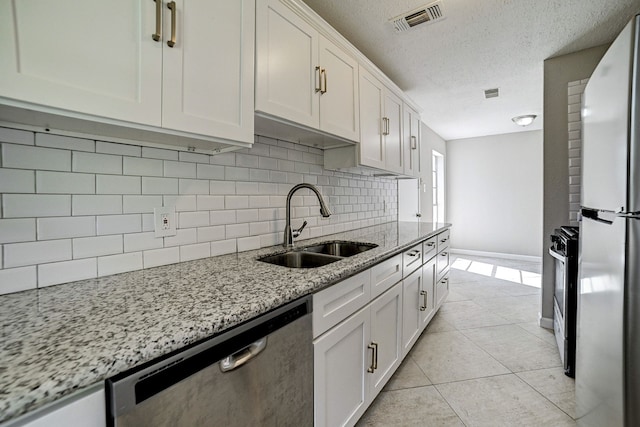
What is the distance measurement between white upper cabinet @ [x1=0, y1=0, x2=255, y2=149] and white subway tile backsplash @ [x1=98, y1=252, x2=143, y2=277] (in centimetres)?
54

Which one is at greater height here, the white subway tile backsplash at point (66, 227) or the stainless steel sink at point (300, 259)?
the white subway tile backsplash at point (66, 227)

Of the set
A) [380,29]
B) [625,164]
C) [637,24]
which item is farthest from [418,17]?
[625,164]

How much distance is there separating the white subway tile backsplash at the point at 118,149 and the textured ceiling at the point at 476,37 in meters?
1.44

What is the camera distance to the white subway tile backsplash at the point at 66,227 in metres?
0.91

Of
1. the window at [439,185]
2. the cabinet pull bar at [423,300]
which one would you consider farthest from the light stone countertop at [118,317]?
the window at [439,185]

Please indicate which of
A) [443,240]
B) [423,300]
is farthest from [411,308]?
[443,240]

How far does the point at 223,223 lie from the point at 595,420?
1.81 m

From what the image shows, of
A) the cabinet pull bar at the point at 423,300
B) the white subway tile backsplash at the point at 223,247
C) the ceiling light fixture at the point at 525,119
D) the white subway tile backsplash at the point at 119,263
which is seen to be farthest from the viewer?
the ceiling light fixture at the point at 525,119

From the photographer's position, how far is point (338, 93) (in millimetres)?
1739

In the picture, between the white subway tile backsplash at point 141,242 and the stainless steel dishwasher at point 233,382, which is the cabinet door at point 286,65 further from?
the stainless steel dishwasher at point 233,382

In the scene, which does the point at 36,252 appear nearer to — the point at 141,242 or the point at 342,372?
the point at 141,242

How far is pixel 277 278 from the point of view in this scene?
40.1 inches

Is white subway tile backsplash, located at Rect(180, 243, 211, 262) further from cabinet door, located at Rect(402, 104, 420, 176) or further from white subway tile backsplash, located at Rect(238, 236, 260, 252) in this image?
cabinet door, located at Rect(402, 104, 420, 176)

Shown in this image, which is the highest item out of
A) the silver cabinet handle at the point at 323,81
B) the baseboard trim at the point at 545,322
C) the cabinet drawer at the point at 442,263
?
the silver cabinet handle at the point at 323,81
